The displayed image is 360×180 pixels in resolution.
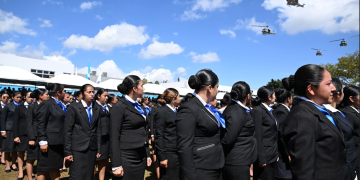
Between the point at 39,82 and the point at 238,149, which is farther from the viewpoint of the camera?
the point at 39,82

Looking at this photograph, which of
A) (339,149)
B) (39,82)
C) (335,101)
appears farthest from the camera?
(39,82)

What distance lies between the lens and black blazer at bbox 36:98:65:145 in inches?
183

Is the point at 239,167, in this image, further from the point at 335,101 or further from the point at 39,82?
the point at 39,82

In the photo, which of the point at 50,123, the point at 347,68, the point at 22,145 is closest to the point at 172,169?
the point at 50,123

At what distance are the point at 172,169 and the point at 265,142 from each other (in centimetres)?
182

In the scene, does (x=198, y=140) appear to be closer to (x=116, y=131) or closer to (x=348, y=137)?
(x=116, y=131)

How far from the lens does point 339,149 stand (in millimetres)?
1855

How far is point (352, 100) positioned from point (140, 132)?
3.60 metres

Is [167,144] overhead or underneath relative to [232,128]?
underneath

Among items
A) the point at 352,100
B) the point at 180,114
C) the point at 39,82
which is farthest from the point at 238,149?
the point at 39,82

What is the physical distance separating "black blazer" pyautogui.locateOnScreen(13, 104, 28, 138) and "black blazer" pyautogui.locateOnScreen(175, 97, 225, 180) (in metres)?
6.17

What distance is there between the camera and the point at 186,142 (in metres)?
2.45

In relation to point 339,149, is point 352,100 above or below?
above

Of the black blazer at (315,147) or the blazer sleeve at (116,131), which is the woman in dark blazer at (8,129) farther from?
A: the black blazer at (315,147)
